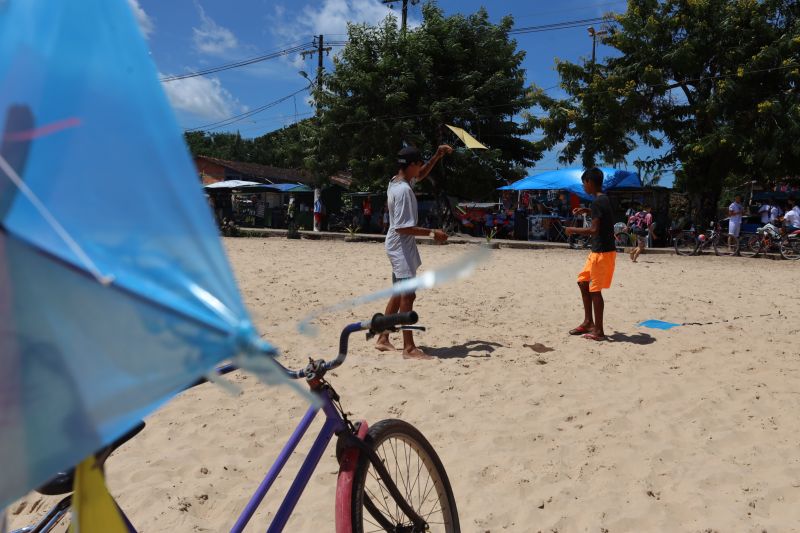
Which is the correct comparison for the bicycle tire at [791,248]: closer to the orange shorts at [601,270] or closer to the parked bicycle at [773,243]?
the parked bicycle at [773,243]

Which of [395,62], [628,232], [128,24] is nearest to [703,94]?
[628,232]

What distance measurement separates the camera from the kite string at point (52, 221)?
0.95 m

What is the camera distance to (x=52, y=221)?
3.20 feet

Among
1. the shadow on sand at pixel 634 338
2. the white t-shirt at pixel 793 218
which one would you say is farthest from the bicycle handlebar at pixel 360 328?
the white t-shirt at pixel 793 218

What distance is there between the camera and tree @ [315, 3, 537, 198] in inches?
885

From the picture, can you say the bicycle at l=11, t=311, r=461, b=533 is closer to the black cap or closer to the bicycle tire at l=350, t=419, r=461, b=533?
the bicycle tire at l=350, t=419, r=461, b=533

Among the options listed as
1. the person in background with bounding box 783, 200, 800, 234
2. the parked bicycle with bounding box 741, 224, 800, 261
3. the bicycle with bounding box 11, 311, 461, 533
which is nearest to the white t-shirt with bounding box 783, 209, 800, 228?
the person in background with bounding box 783, 200, 800, 234

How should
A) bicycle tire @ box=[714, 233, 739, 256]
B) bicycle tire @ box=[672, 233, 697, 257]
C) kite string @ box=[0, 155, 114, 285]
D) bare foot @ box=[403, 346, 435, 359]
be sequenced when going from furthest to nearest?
bicycle tire @ box=[672, 233, 697, 257]
bicycle tire @ box=[714, 233, 739, 256]
bare foot @ box=[403, 346, 435, 359]
kite string @ box=[0, 155, 114, 285]

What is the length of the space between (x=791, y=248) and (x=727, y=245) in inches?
76.1

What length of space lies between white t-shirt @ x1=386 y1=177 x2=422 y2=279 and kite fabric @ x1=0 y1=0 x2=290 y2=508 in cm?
373

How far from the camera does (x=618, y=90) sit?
1911cm

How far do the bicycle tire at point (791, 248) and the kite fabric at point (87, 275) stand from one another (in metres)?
16.3

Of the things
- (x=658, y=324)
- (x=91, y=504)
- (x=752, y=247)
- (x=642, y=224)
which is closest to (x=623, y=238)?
(x=642, y=224)

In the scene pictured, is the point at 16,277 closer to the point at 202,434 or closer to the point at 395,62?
the point at 202,434
